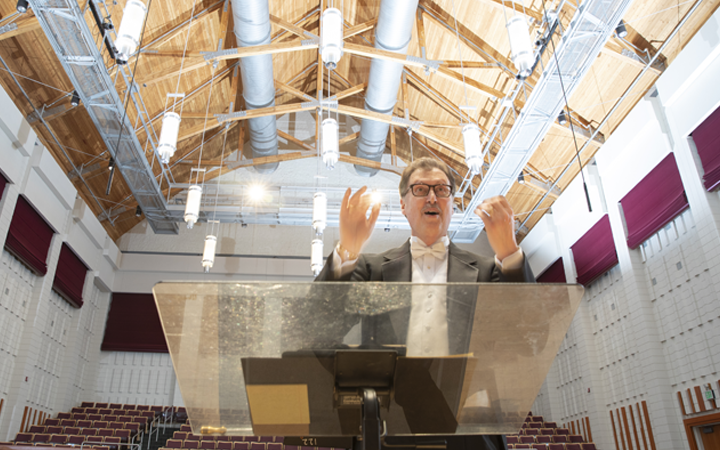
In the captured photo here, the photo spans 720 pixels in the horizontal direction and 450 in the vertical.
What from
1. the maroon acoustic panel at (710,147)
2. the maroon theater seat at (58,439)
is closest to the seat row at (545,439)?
the maroon acoustic panel at (710,147)

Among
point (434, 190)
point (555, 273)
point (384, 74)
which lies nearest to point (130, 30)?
point (434, 190)

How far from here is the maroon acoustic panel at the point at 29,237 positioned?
10711 millimetres

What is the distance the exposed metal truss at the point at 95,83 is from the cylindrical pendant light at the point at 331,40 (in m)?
2.78

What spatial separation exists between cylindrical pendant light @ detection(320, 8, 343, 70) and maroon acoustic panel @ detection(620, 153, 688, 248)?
21.2 ft

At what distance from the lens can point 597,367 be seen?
1179 cm

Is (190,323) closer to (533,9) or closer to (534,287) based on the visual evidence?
(534,287)

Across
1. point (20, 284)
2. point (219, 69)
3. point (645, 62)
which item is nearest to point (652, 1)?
point (645, 62)

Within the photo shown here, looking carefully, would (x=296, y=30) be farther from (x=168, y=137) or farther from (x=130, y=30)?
(x=130, y=30)

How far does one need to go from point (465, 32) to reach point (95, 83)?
24.1 ft

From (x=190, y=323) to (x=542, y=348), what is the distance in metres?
0.68

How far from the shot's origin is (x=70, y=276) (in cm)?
1345

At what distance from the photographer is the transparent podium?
3.09ft

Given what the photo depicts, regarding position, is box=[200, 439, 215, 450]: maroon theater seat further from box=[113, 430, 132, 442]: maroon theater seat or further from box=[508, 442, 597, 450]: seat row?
box=[508, 442, 597, 450]: seat row

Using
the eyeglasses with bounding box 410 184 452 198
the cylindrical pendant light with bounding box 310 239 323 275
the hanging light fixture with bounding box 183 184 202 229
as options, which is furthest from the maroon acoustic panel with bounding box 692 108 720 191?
the hanging light fixture with bounding box 183 184 202 229
